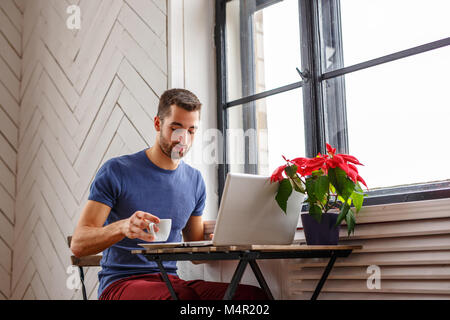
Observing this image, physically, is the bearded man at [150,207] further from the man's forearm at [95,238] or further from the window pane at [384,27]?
the window pane at [384,27]

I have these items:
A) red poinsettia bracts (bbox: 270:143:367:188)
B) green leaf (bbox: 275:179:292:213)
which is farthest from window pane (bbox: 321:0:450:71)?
green leaf (bbox: 275:179:292:213)

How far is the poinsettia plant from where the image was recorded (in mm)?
1602

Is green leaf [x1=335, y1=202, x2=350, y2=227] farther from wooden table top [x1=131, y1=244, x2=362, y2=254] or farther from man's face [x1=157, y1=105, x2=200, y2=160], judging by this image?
man's face [x1=157, y1=105, x2=200, y2=160]

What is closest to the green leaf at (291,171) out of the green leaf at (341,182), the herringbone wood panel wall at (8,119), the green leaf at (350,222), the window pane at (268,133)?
the green leaf at (341,182)

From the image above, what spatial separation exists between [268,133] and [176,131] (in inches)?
19.1

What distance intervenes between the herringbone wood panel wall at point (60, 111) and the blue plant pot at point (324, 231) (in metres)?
1.13

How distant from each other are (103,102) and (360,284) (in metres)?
1.84

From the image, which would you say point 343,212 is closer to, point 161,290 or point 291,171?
point 291,171

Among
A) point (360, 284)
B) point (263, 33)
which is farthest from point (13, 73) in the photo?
point (360, 284)

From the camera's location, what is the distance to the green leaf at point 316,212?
1.67 meters

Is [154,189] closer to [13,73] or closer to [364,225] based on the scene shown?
[364,225]

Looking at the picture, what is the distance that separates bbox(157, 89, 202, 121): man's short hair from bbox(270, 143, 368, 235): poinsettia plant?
556 millimetres

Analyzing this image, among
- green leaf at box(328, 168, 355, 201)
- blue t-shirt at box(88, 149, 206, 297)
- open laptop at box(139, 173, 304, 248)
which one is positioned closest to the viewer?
open laptop at box(139, 173, 304, 248)

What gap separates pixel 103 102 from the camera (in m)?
2.96
